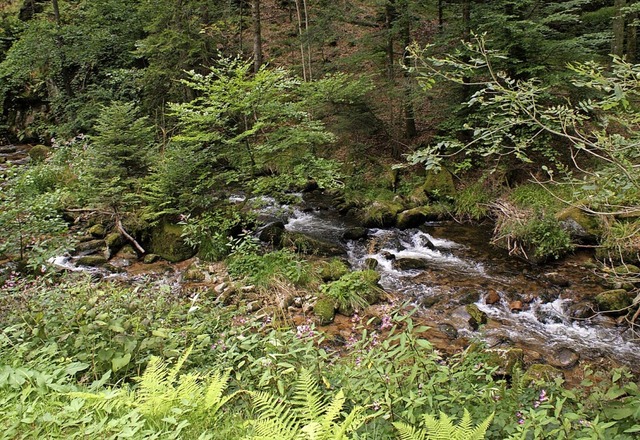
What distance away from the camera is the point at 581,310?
602 centimetres

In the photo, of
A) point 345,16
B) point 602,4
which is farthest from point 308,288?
point 602,4

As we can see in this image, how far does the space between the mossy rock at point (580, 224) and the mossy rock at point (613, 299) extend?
197cm

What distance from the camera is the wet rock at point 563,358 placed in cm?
497

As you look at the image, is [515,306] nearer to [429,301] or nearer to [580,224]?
[429,301]

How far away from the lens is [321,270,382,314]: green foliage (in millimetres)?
6285

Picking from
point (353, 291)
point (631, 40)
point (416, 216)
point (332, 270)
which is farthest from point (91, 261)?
point (631, 40)

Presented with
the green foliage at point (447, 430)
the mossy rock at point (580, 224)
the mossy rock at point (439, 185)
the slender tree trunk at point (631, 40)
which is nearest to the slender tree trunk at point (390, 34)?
the mossy rock at point (439, 185)

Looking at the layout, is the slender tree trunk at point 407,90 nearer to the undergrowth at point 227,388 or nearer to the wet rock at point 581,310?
the wet rock at point 581,310

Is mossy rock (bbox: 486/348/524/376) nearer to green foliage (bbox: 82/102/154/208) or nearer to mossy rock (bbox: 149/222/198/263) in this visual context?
mossy rock (bbox: 149/222/198/263)

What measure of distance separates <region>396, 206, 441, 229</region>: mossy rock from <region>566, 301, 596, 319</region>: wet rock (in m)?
4.15

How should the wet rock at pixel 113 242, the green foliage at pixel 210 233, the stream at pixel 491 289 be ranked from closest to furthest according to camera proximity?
the stream at pixel 491 289
the green foliage at pixel 210 233
the wet rock at pixel 113 242

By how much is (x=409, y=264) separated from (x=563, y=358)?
129 inches

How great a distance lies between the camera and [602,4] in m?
15.6

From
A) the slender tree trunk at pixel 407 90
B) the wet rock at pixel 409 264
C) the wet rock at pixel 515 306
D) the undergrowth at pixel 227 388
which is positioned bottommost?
the wet rock at pixel 515 306
